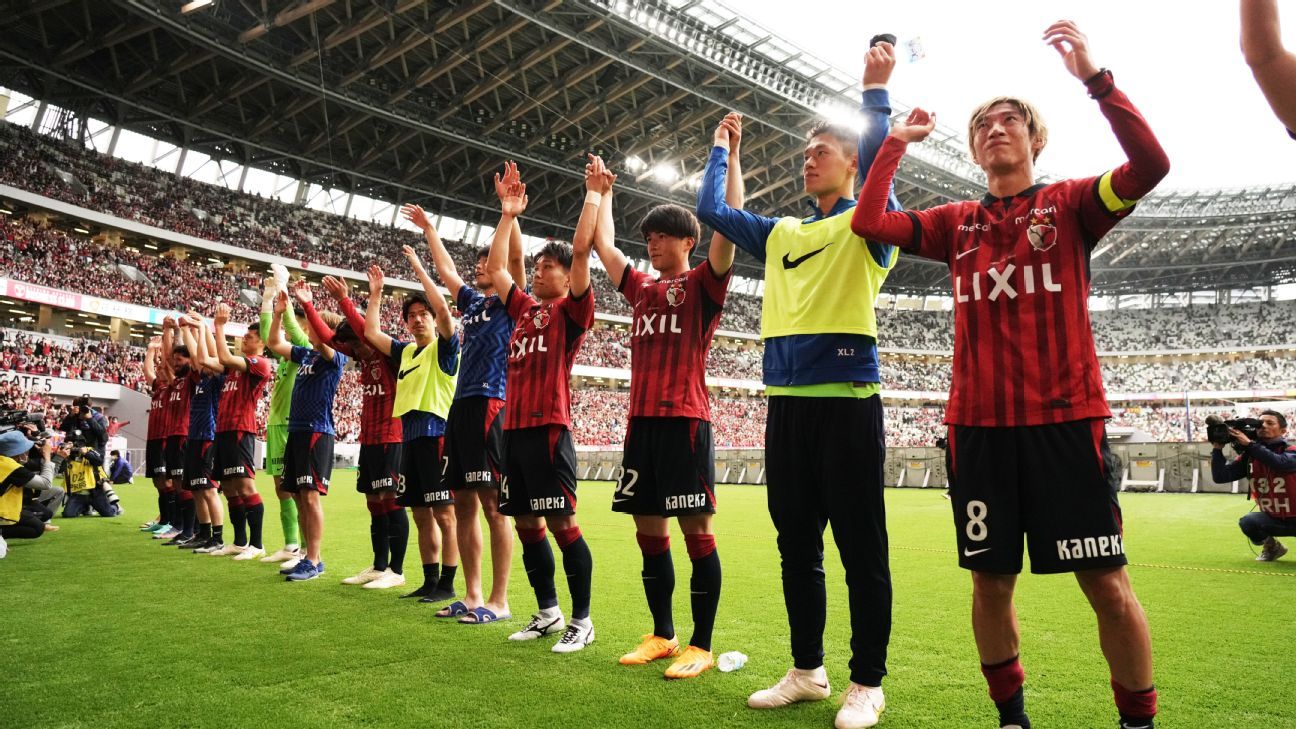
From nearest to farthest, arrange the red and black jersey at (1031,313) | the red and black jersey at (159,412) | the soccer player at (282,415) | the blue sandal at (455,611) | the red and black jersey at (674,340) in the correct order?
the red and black jersey at (1031,313) < the red and black jersey at (674,340) < the blue sandal at (455,611) < the soccer player at (282,415) < the red and black jersey at (159,412)

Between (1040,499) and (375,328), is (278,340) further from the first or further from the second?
(1040,499)

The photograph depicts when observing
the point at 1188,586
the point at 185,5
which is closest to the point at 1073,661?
the point at 1188,586

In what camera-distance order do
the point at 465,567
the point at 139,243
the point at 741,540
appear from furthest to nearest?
the point at 139,243 → the point at 741,540 → the point at 465,567

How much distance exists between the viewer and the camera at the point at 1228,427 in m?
6.28

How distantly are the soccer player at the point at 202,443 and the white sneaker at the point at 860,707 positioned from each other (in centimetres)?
679

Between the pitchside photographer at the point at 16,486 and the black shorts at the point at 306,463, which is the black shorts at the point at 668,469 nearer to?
the black shorts at the point at 306,463

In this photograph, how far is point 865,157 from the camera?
2.99m

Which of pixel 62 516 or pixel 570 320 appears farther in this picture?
pixel 62 516

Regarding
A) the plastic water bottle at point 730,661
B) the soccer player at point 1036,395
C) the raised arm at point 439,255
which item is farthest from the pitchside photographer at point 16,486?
the soccer player at point 1036,395

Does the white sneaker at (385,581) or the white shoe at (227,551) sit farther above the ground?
the white sneaker at (385,581)

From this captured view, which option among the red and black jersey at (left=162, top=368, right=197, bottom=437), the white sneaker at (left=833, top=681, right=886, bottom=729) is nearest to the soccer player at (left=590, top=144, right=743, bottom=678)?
the white sneaker at (left=833, top=681, right=886, bottom=729)

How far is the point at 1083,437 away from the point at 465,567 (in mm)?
3620

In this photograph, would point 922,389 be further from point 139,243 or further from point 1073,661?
point 1073,661

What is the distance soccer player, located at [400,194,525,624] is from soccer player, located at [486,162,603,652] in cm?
32
